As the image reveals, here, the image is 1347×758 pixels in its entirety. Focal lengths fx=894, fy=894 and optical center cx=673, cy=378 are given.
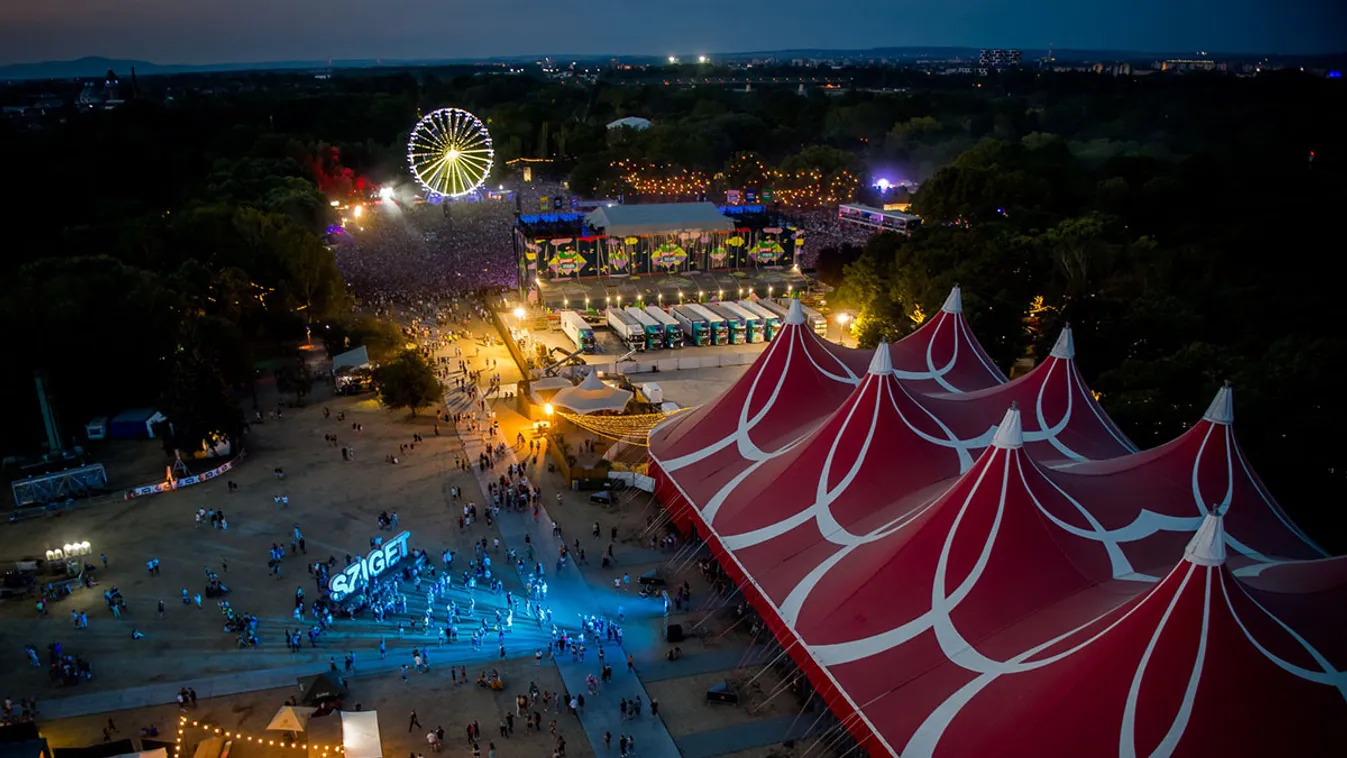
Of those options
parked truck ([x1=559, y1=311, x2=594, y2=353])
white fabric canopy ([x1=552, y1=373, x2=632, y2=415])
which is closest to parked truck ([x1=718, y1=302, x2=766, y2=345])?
parked truck ([x1=559, y1=311, x2=594, y2=353])

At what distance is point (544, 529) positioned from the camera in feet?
77.7

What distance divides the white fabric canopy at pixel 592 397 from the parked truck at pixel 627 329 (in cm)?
835

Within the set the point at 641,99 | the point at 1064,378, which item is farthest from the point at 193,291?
the point at 641,99

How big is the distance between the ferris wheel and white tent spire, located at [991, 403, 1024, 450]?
5315 centimetres

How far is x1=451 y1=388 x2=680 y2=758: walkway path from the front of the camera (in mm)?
16062

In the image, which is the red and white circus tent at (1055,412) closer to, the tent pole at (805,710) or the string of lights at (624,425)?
the tent pole at (805,710)

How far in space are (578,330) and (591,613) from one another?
19.8 metres

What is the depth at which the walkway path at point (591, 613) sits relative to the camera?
16062 mm

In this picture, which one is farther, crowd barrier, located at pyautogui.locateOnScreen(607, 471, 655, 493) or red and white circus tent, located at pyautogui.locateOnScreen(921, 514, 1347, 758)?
crowd barrier, located at pyautogui.locateOnScreen(607, 471, 655, 493)

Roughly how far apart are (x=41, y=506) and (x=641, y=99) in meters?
105

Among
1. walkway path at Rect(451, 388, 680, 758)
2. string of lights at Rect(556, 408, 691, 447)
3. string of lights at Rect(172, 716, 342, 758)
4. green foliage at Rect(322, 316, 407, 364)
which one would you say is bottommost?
walkway path at Rect(451, 388, 680, 758)

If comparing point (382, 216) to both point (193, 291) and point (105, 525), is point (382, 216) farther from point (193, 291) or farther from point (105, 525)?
point (105, 525)

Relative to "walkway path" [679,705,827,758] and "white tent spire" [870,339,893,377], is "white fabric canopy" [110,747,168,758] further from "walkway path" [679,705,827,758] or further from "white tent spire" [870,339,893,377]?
"white tent spire" [870,339,893,377]

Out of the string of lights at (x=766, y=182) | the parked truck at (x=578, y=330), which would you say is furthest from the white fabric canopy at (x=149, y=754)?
the string of lights at (x=766, y=182)
